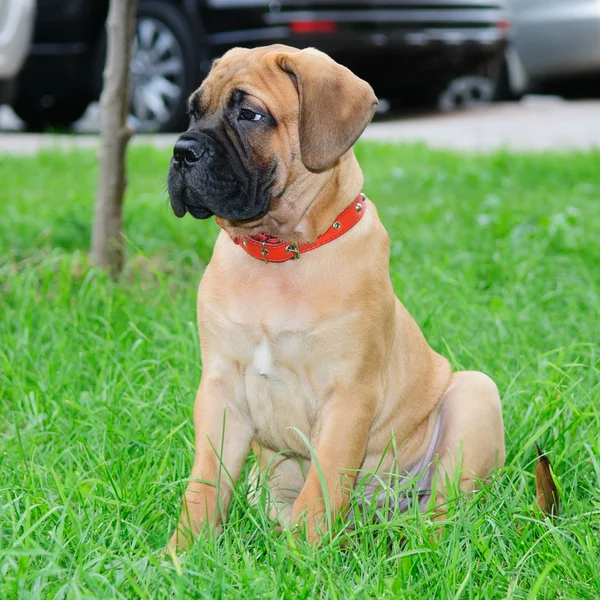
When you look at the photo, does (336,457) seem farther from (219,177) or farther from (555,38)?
(555,38)

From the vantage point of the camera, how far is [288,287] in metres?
2.79

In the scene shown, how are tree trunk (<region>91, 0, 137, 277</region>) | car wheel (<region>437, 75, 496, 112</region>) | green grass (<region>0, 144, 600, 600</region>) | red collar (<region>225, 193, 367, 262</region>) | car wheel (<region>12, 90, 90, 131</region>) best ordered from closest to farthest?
green grass (<region>0, 144, 600, 600</region>), red collar (<region>225, 193, 367, 262</region>), tree trunk (<region>91, 0, 137, 277</region>), car wheel (<region>12, 90, 90, 131</region>), car wheel (<region>437, 75, 496, 112</region>)

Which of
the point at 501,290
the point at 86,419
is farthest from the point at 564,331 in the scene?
the point at 86,419

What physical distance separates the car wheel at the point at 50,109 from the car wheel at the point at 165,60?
1054mm

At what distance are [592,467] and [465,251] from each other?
243 cm

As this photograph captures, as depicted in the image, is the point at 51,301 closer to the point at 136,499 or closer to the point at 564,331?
the point at 136,499

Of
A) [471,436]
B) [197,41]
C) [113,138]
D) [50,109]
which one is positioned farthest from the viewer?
[50,109]

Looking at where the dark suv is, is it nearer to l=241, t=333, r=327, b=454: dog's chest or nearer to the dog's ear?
the dog's ear

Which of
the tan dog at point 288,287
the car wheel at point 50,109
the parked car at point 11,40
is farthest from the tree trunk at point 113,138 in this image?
the car wheel at point 50,109

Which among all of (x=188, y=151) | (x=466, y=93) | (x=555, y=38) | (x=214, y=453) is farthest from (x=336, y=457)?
(x=555, y=38)

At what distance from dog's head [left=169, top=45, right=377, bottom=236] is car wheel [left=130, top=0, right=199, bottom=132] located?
5.98m

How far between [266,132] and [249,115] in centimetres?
7

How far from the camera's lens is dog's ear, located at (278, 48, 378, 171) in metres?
2.67

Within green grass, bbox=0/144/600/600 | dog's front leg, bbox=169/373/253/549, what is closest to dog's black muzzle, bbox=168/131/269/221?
dog's front leg, bbox=169/373/253/549
